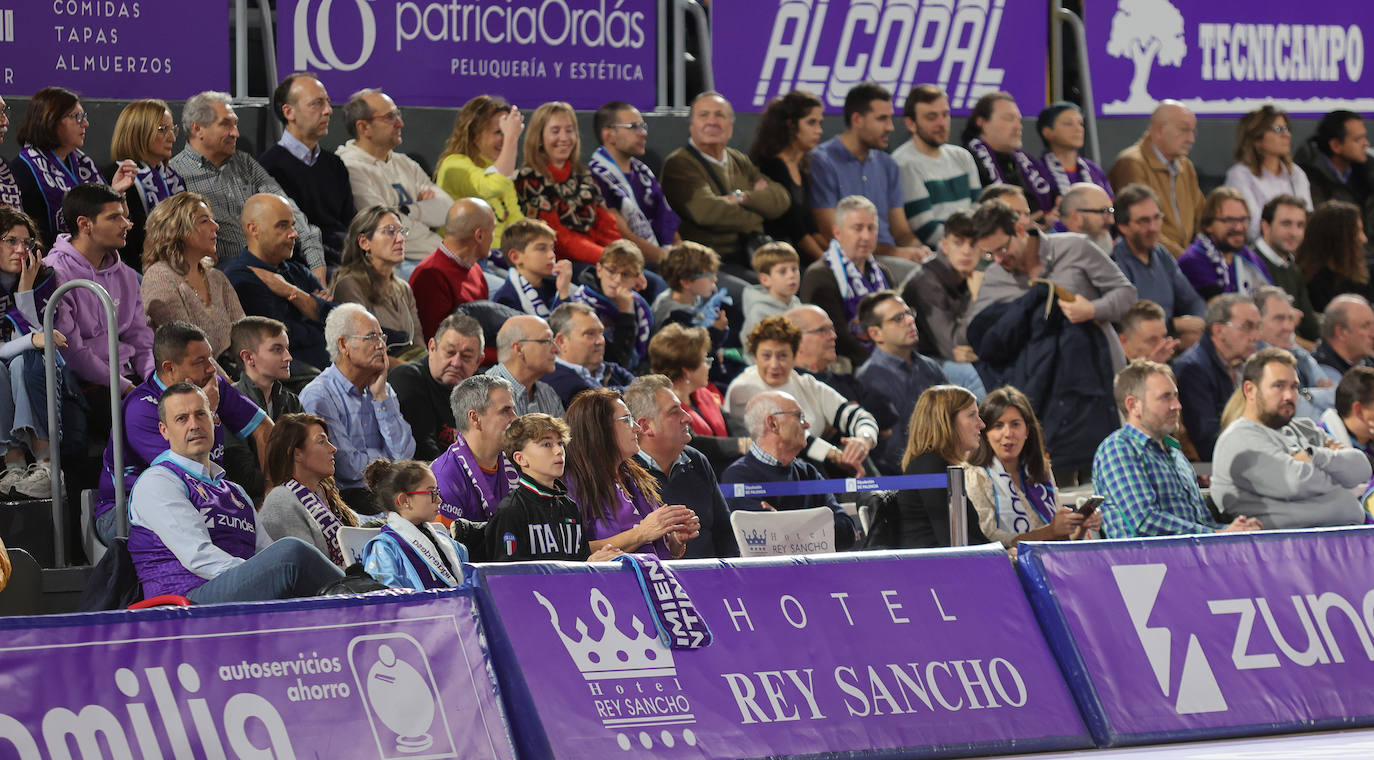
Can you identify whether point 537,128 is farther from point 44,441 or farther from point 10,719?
point 10,719

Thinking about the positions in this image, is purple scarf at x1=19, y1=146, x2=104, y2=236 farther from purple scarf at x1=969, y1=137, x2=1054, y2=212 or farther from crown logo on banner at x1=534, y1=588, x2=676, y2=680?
purple scarf at x1=969, y1=137, x2=1054, y2=212

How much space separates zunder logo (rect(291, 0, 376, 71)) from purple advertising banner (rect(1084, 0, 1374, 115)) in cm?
596

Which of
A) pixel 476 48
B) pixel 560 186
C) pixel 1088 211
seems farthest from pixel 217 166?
pixel 1088 211

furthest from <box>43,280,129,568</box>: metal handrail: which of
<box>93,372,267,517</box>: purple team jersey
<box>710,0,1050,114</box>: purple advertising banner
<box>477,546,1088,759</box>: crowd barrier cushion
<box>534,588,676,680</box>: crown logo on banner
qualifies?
<box>710,0,1050,114</box>: purple advertising banner

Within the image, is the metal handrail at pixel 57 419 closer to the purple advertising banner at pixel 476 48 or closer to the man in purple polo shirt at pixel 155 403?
the man in purple polo shirt at pixel 155 403

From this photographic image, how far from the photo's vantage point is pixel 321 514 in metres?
8.41

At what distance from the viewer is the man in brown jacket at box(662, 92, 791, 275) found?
41.4 feet

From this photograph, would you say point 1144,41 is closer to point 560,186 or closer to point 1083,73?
point 1083,73

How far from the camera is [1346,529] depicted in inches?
332

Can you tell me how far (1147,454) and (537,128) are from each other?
433 cm

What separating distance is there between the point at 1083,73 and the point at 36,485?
9224mm

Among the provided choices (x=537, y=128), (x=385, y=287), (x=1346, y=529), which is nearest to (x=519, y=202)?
(x=537, y=128)

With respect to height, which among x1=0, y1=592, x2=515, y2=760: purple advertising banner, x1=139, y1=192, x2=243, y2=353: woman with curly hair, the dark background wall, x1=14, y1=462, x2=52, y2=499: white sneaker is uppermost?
the dark background wall

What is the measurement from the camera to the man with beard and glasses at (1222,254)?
1370 cm
